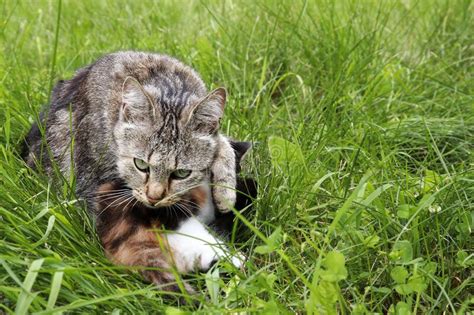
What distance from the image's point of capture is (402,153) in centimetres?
313

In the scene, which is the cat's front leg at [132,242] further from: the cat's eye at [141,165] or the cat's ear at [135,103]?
the cat's ear at [135,103]

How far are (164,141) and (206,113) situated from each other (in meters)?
0.22

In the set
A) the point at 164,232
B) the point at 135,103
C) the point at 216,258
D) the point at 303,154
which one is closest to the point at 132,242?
the point at 164,232

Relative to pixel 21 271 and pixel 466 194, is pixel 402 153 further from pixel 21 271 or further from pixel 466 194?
pixel 21 271

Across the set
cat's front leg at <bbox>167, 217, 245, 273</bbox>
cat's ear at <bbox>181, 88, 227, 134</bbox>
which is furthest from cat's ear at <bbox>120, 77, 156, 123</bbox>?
cat's front leg at <bbox>167, 217, 245, 273</bbox>

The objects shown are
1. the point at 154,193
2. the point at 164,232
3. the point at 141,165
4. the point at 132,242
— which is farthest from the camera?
the point at 141,165

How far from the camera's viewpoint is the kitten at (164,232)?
2.54m

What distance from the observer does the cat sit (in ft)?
9.40

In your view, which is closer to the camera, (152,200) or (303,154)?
(152,200)

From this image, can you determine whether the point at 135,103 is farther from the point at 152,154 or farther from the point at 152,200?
the point at 152,200

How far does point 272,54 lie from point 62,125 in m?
1.44

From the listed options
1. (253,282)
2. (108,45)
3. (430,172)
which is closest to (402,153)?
(430,172)

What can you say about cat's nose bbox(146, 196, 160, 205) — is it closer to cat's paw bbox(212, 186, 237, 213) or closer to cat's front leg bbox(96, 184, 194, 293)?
cat's front leg bbox(96, 184, 194, 293)

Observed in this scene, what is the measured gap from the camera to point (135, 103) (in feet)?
9.70
